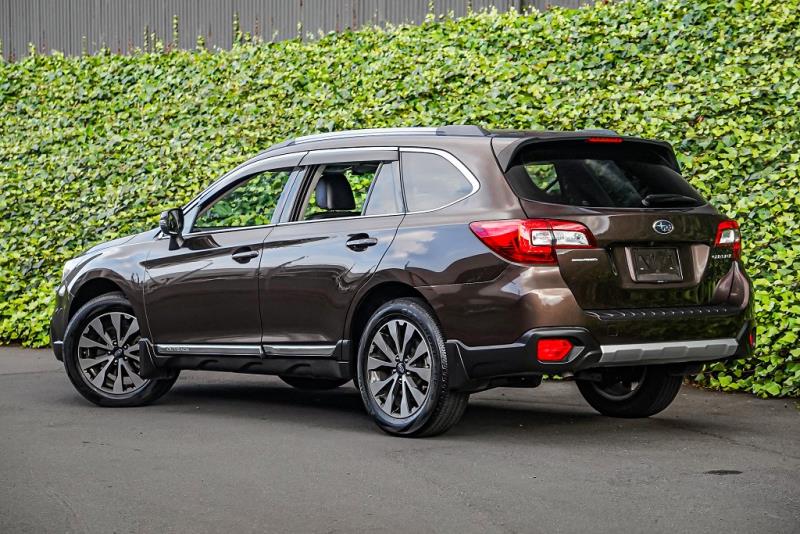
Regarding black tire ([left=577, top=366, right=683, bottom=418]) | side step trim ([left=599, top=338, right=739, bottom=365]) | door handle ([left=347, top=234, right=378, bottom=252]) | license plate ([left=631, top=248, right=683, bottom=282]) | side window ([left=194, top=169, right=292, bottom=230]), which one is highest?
door handle ([left=347, top=234, right=378, bottom=252])

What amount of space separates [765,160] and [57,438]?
6.81 metres

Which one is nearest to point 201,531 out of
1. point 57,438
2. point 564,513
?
point 564,513

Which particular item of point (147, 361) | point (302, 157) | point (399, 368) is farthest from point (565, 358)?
point (147, 361)

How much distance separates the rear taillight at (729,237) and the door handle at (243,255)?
3051mm

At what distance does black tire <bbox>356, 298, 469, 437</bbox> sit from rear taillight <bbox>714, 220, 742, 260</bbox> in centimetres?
181

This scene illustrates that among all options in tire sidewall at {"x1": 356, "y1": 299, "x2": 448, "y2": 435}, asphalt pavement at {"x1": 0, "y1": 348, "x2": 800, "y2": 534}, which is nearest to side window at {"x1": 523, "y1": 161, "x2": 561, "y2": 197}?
tire sidewall at {"x1": 356, "y1": 299, "x2": 448, "y2": 435}

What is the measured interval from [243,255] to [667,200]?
290cm

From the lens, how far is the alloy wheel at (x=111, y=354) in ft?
30.6

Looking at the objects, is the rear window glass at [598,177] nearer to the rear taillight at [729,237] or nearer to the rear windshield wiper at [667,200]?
the rear windshield wiper at [667,200]

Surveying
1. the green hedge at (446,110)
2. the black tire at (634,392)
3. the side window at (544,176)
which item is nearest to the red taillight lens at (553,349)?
the side window at (544,176)

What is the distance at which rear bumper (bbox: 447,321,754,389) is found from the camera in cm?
690

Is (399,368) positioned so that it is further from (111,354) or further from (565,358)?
(111,354)

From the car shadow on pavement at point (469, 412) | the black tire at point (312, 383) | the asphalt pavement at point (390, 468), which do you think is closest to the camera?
the asphalt pavement at point (390, 468)

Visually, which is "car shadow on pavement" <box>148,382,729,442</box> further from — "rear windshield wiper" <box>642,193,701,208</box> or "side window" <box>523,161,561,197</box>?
"side window" <box>523,161,561,197</box>
